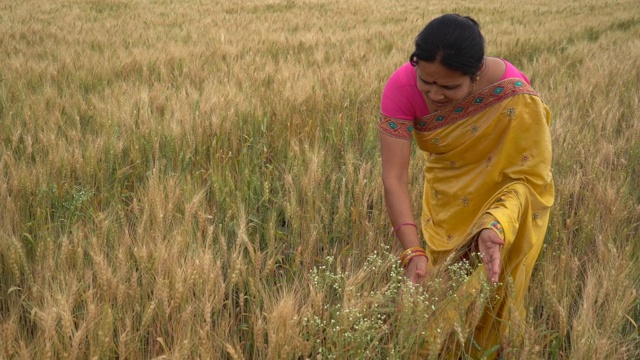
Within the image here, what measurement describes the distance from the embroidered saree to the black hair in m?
0.24

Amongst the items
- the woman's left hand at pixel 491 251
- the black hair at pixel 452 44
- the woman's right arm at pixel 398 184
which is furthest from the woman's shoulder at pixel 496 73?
the woman's left hand at pixel 491 251

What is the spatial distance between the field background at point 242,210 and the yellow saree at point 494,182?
0.11m

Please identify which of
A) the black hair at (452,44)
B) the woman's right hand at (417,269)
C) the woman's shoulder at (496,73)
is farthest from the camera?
the woman's shoulder at (496,73)

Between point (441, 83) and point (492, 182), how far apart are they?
39cm

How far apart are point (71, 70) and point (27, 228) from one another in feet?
8.20

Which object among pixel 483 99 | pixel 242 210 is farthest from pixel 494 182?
pixel 242 210

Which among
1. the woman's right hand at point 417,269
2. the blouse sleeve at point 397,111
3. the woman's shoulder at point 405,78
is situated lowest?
the woman's right hand at point 417,269

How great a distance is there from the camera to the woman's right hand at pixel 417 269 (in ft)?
5.35

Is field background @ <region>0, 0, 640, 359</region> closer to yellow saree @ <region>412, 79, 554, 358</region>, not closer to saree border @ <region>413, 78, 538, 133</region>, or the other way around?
yellow saree @ <region>412, 79, 554, 358</region>

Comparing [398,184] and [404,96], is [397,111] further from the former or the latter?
[398,184]

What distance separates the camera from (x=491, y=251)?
Result: 57.0 inches

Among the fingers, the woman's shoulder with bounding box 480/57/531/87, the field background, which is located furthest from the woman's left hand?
the woman's shoulder with bounding box 480/57/531/87

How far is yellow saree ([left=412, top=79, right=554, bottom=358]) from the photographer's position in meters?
1.58

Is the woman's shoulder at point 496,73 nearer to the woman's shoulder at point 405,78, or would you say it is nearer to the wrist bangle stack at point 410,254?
the woman's shoulder at point 405,78
